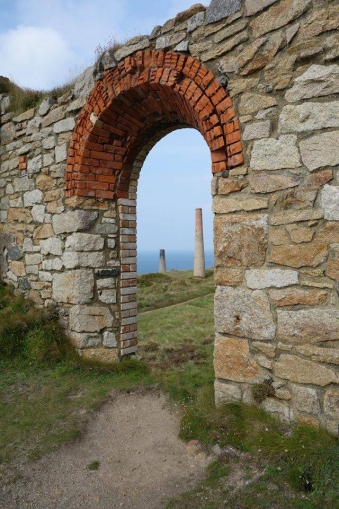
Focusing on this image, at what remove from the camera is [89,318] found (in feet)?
15.9

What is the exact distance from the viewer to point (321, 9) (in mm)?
2840

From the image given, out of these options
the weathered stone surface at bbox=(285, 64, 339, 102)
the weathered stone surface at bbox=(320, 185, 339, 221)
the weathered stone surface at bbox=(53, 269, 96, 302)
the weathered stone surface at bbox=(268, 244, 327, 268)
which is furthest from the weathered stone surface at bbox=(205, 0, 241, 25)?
the weathered stone surface at bbox=(53, 269, 96, 302)

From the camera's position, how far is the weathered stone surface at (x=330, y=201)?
9.14 ft

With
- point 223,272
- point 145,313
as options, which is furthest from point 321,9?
point 145,313

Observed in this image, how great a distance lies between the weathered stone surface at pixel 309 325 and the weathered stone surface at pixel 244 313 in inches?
4.2

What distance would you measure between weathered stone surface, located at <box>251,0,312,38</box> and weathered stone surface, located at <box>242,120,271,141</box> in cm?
76

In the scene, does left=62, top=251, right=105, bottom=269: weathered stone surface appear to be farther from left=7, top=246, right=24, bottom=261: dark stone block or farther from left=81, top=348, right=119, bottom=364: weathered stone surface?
left=7, top=246, right=24, bottom=261: dark stone block

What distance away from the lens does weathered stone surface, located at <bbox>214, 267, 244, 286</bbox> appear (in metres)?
3.27

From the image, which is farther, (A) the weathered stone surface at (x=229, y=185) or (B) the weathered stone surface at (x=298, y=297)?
(A) the weathered stone surface at (x=229, y=185)

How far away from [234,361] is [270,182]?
1565 millimetres

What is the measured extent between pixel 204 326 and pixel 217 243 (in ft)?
12.0

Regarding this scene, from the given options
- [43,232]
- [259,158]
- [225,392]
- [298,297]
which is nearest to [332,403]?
[298,297]

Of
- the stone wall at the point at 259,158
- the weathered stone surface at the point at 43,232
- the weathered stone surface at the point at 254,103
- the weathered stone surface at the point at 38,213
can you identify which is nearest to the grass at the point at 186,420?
the stone wall at the point at 259,158

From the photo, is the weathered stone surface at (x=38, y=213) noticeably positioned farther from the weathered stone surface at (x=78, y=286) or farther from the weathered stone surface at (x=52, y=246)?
the weathered stone surface at (x=78, y=286)
